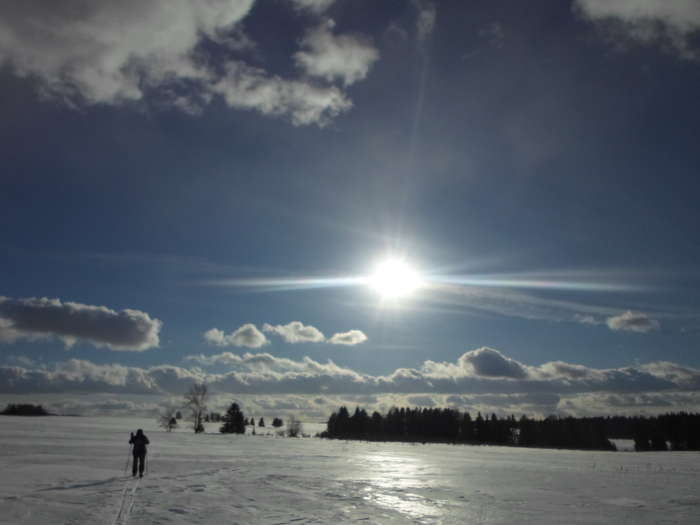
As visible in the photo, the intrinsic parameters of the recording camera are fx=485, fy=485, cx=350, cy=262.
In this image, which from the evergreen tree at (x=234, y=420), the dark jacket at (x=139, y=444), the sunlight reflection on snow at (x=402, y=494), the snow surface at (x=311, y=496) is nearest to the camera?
the snow surface at (x=311, y=496)

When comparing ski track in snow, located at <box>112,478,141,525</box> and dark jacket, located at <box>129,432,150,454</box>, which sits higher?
dark jacket, located at <box>129,432,150,454</box>

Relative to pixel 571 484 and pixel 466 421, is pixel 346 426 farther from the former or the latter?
pixel 571 484

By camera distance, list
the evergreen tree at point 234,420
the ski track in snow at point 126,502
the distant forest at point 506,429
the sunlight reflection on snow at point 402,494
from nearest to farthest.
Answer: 1. the ski track in snow at point 126,502
2. the sunlight reflection on snow at point 402,494
3. the evergreen tree at point 234,420
4. the distant forest at point 506,429

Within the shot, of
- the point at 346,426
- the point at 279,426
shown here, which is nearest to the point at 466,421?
the point at 346,426

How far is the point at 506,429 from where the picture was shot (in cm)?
12950

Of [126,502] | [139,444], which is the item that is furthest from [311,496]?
[139,444]

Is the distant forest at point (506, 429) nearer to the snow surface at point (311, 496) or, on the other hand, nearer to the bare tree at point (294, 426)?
the bare tree at point (294, 426)

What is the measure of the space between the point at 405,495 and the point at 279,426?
184m

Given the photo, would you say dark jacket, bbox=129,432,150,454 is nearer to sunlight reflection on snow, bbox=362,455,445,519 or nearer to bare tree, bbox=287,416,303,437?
sunlight reflection on snow, bbox=362,455,445,519

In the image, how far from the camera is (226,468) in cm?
2622

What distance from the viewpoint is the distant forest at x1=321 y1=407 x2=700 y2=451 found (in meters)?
116

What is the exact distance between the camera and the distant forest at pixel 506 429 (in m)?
116

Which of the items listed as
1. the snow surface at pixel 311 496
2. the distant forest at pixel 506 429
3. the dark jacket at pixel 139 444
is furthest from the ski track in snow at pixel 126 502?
the distant forest at pixel 506 429

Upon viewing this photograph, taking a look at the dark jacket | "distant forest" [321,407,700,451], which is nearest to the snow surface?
the dark jacket
